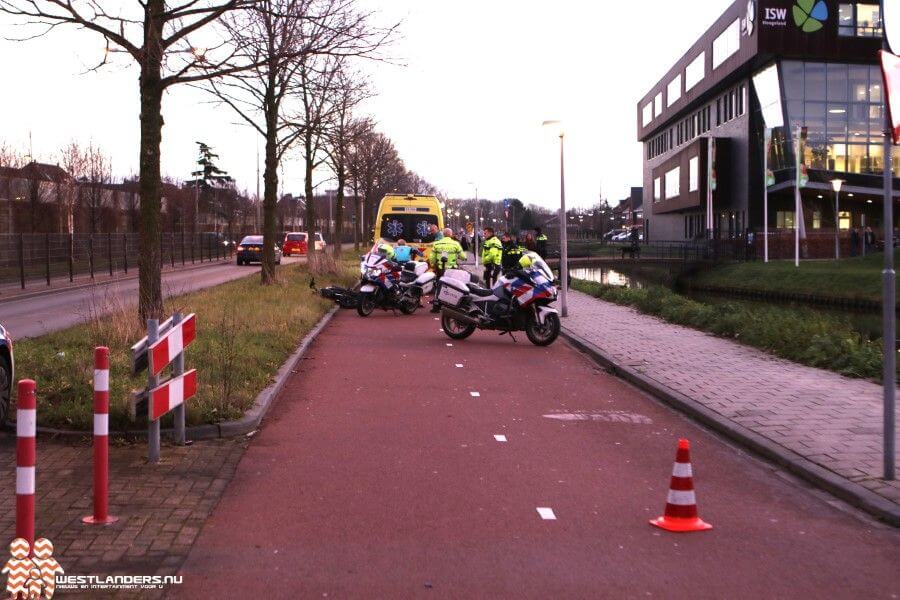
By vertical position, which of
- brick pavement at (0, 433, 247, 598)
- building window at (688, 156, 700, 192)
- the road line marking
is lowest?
the road line marking

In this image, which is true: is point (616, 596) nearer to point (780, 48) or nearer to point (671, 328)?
point (671, 328)

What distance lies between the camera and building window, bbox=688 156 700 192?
65.8 m

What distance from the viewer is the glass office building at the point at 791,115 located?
53.9 m

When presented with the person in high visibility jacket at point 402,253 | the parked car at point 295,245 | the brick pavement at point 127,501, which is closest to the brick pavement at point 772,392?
the brick pavement at point 127,501

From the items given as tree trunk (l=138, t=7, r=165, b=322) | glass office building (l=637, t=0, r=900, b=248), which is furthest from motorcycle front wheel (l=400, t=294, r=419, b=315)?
glass office building (l=637, t=0, r=900, b=248)

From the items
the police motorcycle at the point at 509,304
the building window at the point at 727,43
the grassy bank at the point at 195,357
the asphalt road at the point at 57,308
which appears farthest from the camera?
the building window at the point at 727,43

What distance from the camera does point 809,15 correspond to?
177ft

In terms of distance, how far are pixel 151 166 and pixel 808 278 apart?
2961cm

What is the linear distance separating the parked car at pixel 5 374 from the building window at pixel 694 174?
61.3m

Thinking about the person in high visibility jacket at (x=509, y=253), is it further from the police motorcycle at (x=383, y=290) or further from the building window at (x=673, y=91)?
the building window at (x=673, y=91)

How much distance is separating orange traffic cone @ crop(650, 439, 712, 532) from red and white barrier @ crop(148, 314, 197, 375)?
3.40 meters

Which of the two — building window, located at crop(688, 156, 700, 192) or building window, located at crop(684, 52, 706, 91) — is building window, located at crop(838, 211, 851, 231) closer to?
building window, located at crop(688, 156, 700, 192)

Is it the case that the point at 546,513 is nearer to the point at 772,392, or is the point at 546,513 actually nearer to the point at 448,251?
the point at 772,392

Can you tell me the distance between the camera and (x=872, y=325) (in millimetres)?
21219
